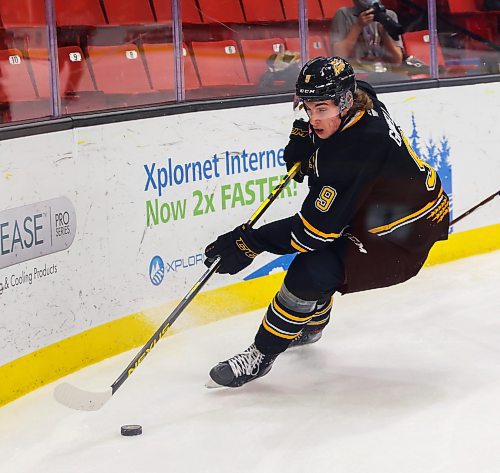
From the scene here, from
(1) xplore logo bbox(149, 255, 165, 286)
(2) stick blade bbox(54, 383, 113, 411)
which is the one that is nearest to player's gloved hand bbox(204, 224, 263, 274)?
(2) stick blade bbox(54, 383, 113, 411)

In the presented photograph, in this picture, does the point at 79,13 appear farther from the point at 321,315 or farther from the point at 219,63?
the point at 321,315

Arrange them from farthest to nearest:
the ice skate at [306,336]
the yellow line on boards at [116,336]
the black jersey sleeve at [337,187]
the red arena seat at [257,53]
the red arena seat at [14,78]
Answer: the red arena seat at [257,53]
the ice skate at [306,336]
the red arena seat at [14,78]
the yellow line on boards at [116,336]
the black jersey sleeve at [337,187]

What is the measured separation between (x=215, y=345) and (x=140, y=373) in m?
0.38

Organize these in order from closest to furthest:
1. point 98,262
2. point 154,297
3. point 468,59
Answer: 1. point 98,262
2. point 154,297
3. point 468,59

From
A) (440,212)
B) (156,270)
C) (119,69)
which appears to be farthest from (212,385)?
(119,69)

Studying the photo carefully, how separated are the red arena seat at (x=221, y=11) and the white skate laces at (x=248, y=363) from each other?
147 centimetres

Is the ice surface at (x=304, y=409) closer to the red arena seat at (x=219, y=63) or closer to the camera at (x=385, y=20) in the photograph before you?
the red arena seat at (x=219, y=63)

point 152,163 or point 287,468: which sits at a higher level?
point 152,163

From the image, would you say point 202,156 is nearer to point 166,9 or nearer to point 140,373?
point 166,9

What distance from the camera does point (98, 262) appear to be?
12.4 feet

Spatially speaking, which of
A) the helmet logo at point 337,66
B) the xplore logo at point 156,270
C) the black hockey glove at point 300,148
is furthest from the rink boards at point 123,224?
the helmet logo at point 337,66

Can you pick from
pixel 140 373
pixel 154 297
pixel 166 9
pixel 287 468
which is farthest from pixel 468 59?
pixel 287 468

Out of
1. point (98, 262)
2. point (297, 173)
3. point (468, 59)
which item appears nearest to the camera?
point (297, 173)

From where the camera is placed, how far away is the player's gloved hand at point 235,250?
10.9ft
